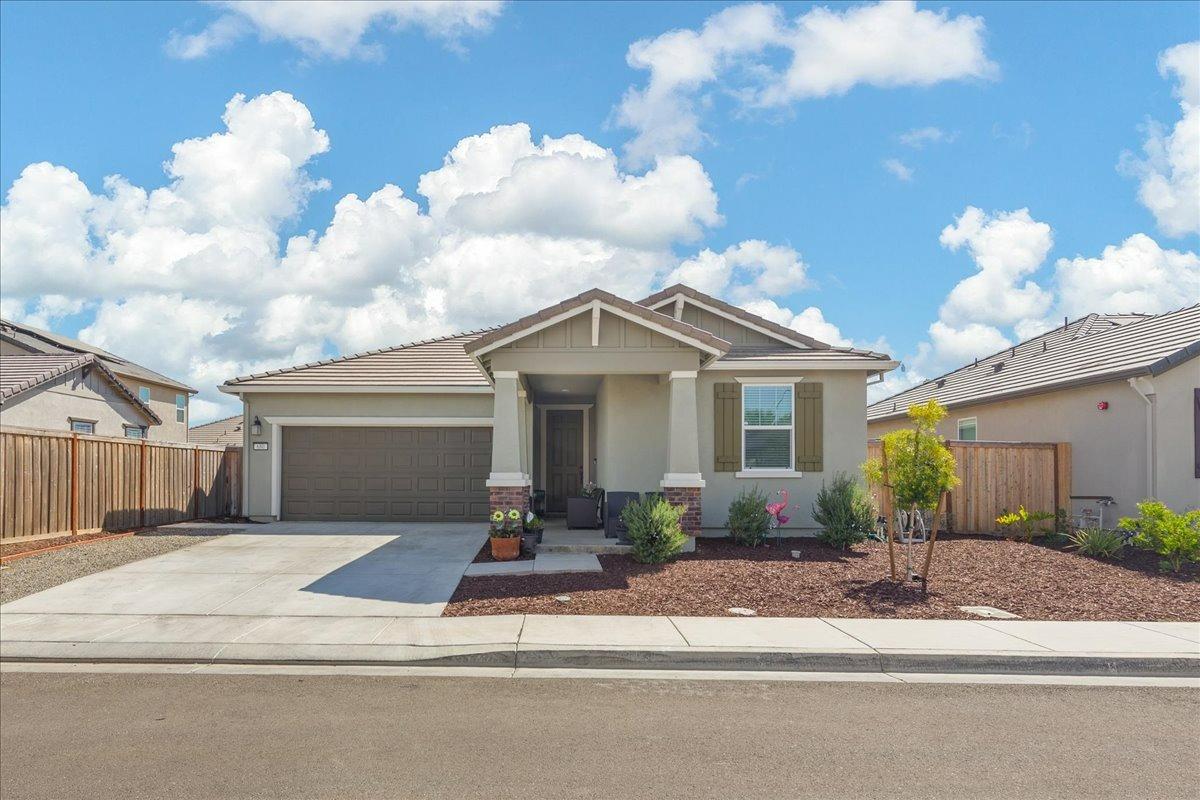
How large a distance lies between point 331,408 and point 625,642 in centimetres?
1170

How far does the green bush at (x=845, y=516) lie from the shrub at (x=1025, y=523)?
11.0 ft

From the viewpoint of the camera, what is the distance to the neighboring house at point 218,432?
35719 mm

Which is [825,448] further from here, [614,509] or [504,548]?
[504,548]

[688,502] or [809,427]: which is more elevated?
[809,427]

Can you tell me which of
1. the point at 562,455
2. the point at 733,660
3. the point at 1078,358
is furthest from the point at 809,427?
the point at 733,660

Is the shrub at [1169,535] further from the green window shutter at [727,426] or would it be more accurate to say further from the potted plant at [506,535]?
the potted plant at [506,535]

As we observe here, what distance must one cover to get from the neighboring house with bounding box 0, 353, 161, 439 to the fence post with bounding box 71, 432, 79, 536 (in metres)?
4.98

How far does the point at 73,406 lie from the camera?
21984mm

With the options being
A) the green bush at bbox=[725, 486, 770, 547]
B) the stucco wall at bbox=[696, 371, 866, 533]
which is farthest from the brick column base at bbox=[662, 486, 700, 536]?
the stucco wall at bbox=[696, 371, 866, 533]

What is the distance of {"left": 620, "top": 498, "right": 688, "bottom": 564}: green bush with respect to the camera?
11508 mm

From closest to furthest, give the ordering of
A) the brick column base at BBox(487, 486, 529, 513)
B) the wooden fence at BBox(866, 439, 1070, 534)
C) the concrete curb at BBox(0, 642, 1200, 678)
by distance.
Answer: the concrete curb at BBox(0, 642, 1200, 678), the brick column base at BBox(487, 486, 529, 513), the wooden fence at BBox(866, 439, 1070, 534)

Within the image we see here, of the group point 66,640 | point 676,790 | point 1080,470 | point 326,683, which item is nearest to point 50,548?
point 66,640

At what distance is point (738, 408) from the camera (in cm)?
1454

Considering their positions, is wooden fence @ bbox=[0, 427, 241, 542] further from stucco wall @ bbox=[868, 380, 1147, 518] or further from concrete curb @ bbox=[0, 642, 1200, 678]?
stucco wall @ bbox=[868, 380, 1147, 518]
